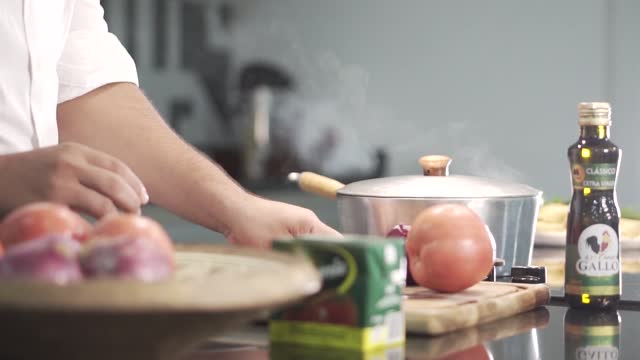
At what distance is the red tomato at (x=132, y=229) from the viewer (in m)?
0.71

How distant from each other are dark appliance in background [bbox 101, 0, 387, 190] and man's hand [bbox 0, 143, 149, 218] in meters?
3.31

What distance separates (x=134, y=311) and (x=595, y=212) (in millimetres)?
708

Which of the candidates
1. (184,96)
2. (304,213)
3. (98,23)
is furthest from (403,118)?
(304,213)

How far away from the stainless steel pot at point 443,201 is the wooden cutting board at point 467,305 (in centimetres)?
14

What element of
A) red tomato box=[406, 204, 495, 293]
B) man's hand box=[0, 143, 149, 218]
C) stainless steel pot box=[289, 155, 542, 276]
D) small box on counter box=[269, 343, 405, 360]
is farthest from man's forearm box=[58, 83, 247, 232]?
small box on counter box=[269, 343, 405, 360]

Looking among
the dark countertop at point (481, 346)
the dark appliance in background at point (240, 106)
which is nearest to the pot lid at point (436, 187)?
the dark countertop at point (481, 346)

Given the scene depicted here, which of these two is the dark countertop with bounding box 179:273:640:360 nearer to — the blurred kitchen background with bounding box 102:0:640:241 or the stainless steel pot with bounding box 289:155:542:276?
the stainless steel pot with bounding box 289:155:542:276

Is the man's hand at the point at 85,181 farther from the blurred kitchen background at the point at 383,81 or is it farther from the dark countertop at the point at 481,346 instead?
the blurred kitchen background at the point at 383,81

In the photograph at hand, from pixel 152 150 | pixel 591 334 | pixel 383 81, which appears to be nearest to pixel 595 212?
pixel 591 334

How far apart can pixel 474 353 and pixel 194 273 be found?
298 millimetres

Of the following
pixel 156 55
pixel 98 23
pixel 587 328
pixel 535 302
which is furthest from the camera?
pixel 156 55

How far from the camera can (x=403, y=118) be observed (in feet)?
14.6

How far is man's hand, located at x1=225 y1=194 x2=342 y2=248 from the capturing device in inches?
51.1

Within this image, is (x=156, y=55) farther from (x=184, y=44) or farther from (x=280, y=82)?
(x=280, y=82)
